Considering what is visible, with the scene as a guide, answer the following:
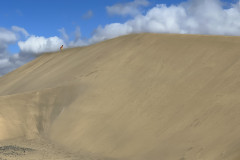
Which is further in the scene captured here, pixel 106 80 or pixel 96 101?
pixel 106 80

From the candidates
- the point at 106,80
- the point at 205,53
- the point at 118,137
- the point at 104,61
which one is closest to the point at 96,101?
the point at 106,80

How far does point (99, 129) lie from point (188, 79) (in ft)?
10.4

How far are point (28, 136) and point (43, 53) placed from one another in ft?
51.9

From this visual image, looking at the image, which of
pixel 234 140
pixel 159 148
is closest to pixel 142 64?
pixel 159 148

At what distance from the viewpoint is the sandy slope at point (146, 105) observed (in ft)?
22.4

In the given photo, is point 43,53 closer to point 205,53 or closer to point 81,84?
point 81,84

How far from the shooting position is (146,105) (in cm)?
884

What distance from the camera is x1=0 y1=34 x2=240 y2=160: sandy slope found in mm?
6820

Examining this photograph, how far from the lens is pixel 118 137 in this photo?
8156 millimetres

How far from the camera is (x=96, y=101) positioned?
10.1 metres

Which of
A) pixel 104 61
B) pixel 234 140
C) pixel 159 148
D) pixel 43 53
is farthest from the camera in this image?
pixel 43 53

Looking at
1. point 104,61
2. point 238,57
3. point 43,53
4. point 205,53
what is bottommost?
point 238,57

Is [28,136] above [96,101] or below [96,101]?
below

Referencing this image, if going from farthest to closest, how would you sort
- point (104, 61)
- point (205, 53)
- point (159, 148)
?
point (104, 61) → point (205, 53) → point (159, 148)
